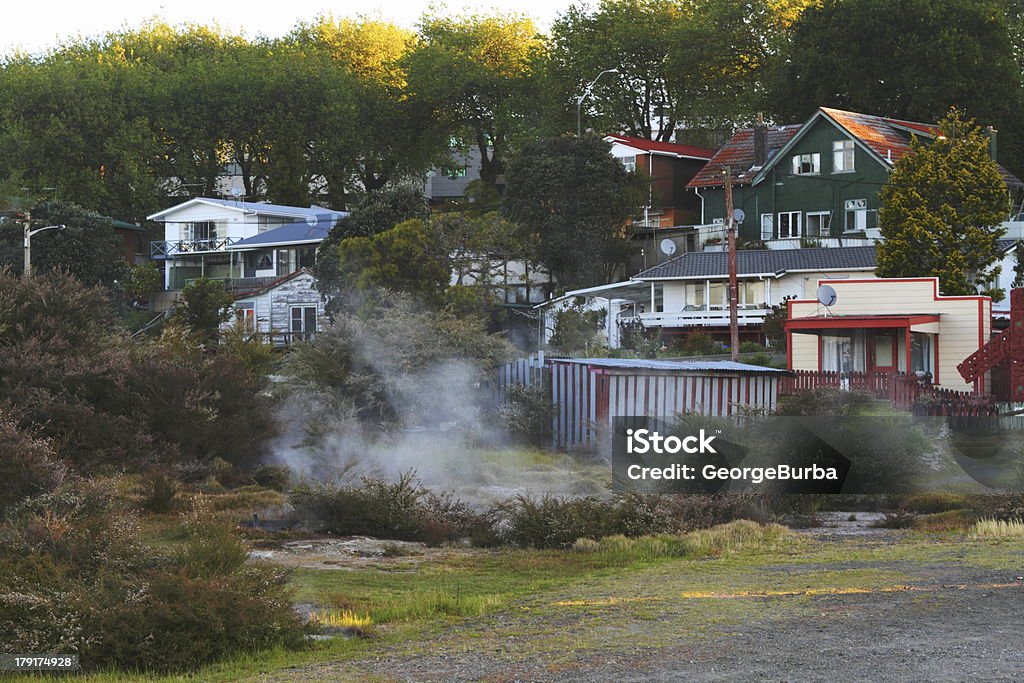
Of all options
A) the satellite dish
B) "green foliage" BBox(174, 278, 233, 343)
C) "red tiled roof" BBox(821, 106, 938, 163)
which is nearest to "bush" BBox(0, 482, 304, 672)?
the satellite dish

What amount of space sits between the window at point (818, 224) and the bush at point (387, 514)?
46385 mm

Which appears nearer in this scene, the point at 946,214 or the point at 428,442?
the point at 428,442

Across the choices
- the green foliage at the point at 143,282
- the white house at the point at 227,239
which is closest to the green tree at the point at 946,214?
the white house at the point at 227,239

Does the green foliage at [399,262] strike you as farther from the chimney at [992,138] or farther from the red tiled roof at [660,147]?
the chimney at [992,138]

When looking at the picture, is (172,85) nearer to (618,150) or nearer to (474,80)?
(474,80)

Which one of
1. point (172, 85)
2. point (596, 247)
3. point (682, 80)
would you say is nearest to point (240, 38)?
point (172, 85)

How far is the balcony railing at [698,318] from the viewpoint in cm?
5578

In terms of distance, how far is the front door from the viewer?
40.3 meters

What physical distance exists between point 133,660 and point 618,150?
61.4 metres

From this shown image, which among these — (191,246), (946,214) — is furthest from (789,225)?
(191,246)

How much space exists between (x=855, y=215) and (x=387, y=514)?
4731cm

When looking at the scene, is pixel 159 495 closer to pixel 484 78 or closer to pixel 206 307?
pixel 206 307

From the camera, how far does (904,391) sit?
3319cm

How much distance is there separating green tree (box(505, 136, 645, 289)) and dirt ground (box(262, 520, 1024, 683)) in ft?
157
